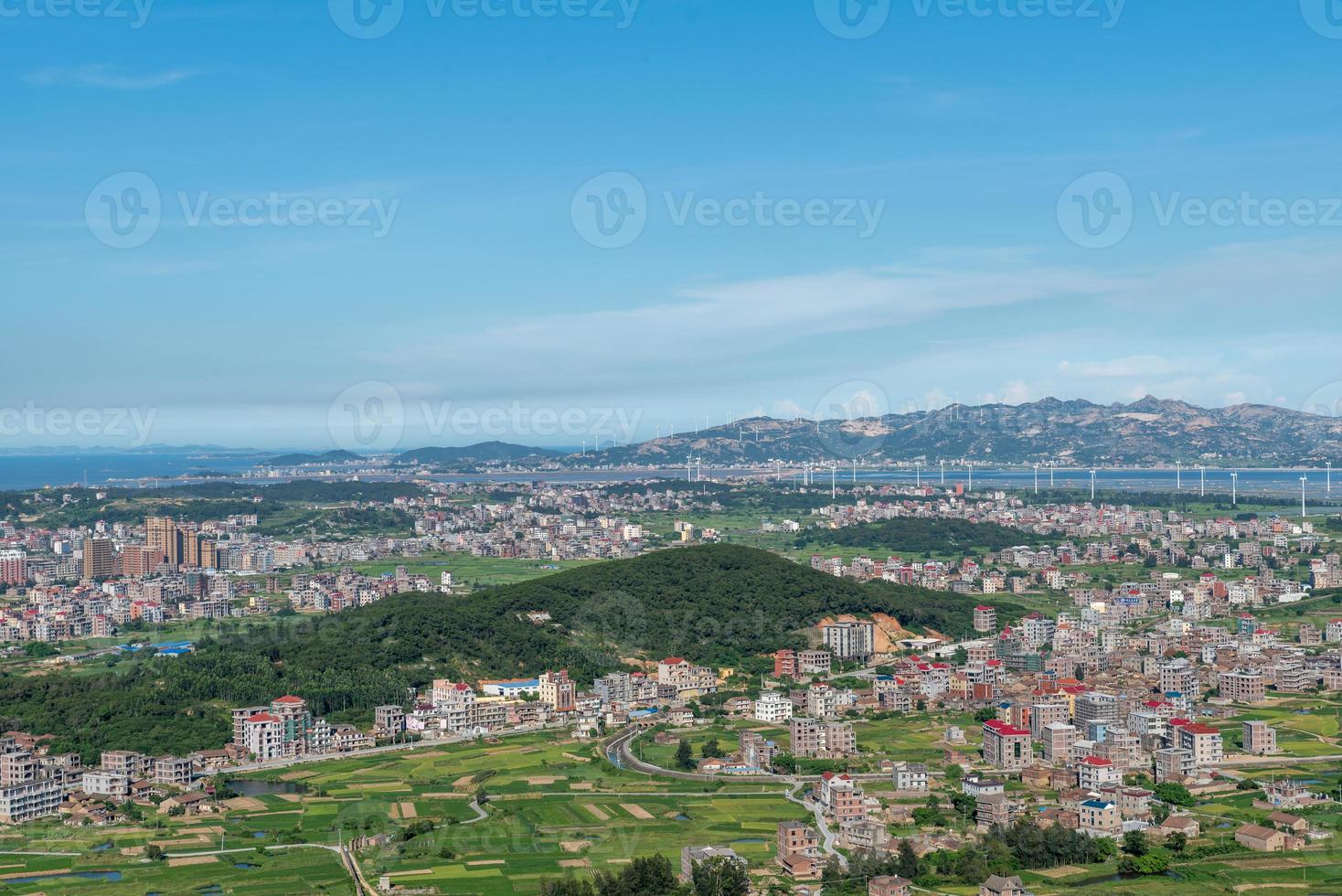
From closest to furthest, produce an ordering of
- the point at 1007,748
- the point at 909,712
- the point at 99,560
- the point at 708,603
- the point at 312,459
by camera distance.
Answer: the point at 1007,748 → the point at 909,712 → the point at 708,603 → the point at 99,560 → the point at 312,459

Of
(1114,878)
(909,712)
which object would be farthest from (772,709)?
(1114,878)

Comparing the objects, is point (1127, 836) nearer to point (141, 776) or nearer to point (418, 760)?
point (418, 760)

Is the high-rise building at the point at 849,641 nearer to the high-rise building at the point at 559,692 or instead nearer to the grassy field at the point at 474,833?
the high-rise building at the point at 559,692

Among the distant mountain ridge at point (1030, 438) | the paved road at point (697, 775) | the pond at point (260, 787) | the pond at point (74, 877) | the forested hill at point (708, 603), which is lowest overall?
the pond at point (260, 787)

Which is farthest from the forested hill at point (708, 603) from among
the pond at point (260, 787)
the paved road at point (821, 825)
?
the pond at point (260, 787)

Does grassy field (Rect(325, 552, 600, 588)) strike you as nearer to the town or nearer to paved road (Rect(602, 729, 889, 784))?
the town

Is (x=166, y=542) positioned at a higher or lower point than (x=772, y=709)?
higher

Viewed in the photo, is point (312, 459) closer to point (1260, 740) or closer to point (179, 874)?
point (1260, 740)
